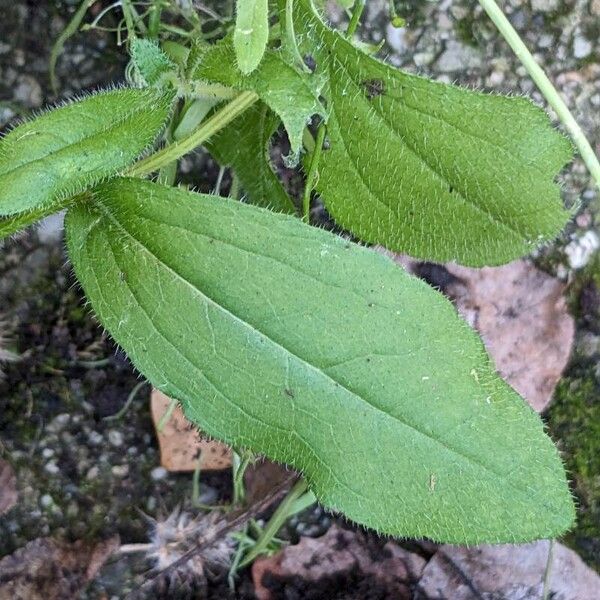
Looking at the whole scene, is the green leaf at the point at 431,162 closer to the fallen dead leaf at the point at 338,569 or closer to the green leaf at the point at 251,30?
the green leaf at the point at 251,30

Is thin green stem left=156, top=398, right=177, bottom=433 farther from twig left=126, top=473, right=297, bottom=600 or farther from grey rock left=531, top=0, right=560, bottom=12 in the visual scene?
grey rock left=531, top=0, right=560, bottom=12

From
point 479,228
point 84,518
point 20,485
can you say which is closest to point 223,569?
point 84,518

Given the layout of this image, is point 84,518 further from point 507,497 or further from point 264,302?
point 507,497

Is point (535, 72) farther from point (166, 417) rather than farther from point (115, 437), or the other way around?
point (115, 437)

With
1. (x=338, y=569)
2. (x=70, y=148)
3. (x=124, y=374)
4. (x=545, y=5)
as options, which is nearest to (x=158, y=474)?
(x=124, y=374)

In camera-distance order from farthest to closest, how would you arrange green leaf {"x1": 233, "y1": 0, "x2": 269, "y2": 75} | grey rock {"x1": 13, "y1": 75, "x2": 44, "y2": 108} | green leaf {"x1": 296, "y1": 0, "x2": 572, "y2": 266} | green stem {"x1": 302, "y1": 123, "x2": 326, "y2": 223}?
1. grey rock {"x1": 13, "y1": 75, "x2": 44, "y2": 108}
2. green stem {"x1": 302, "y1": 123, "x2": 326, "y2": 223}
3. green leaf {"x1": 296, "y1": 0, "x2": 572, "y2": 266}
4. green leaf {"x1": 233, "y1": 0, "x2": 269, "y2": 75}

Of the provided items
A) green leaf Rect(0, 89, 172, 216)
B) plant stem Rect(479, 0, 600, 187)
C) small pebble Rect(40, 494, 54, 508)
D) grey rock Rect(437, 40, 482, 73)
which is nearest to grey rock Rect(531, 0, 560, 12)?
grey rock Rect(437, 40, 482, 73)
